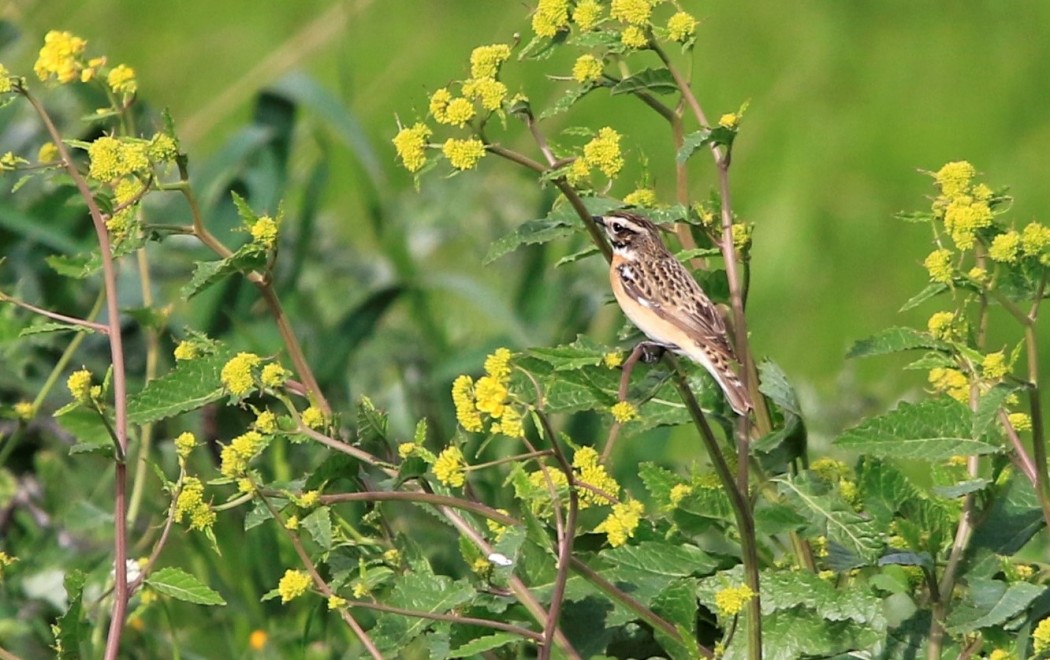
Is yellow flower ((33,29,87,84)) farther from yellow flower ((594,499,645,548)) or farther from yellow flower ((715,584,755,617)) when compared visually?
yellow flower ((715,584,755,617))

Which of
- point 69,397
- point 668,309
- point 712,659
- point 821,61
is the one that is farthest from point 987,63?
point 712,659

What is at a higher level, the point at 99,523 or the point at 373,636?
the point at 99,523

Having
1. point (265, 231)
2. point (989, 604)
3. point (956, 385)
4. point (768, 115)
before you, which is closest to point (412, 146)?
point (265, 231)

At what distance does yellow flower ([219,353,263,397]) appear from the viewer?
2350mm

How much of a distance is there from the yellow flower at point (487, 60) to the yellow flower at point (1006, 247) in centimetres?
71

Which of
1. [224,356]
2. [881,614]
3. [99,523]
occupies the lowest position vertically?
[881,614]

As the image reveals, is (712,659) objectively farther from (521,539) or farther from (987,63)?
(987,63)

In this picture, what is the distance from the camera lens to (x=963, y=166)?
2.37m

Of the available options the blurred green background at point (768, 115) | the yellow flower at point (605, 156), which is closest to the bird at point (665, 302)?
the yellow flower at point (605, 156)

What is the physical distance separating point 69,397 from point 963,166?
285 cm

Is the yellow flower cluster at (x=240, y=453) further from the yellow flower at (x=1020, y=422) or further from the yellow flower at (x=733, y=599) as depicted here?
the yellow flower at (x=1020, y=422)

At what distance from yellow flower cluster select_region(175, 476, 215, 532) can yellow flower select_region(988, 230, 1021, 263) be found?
3.67 ft

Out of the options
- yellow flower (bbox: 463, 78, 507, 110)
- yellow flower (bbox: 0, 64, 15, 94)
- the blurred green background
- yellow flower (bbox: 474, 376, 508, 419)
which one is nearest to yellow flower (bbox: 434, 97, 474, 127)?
yellow flower (bbox: 463, 78, 507, 110)

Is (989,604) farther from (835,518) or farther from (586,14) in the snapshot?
Result: (586,14)
